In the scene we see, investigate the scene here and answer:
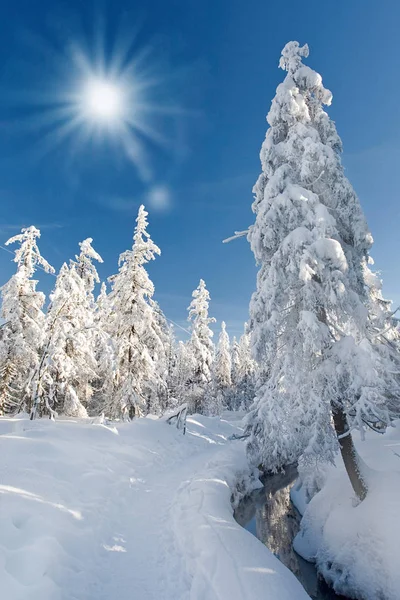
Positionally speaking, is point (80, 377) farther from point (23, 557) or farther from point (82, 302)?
point (23, 557)

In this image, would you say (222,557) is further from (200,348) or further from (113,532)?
(200,348)

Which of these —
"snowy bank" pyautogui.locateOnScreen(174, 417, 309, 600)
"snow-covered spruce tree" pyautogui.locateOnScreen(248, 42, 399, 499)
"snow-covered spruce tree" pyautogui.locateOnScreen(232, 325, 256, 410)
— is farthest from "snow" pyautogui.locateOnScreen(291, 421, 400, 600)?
"snow-covered spruce tree" pyautogui.locateOnScreen(232, 325, 256, 410)

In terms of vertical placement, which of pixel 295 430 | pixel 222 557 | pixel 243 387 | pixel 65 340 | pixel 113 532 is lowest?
pixel 113 532

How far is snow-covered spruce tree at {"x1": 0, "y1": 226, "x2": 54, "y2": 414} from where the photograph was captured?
2019cm

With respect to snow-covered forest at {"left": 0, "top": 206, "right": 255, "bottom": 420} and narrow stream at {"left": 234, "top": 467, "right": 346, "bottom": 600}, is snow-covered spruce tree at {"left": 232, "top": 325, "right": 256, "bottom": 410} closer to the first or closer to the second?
snow-covered forest at {"left": 0, "top": 206, "right": 255, "bottom": 420}

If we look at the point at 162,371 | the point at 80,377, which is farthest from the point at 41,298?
the point at 162,371

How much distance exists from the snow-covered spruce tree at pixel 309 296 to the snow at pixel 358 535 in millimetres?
707

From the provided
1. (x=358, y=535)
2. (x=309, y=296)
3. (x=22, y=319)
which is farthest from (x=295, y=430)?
(x=22, y=319)

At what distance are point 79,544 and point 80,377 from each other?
1855 cm

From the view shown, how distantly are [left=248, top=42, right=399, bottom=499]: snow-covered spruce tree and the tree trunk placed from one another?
1.1 inches

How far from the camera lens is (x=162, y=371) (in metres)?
23.7

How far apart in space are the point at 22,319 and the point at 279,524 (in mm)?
18811

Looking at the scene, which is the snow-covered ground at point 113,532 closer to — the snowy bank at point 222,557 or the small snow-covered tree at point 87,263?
the snowy bank at point 222,557

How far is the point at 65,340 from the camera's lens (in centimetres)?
1923
